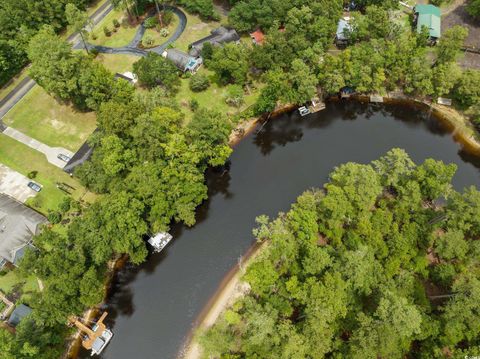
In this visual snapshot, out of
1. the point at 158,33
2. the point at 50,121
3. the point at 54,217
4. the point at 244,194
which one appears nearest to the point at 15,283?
the point at 54,217

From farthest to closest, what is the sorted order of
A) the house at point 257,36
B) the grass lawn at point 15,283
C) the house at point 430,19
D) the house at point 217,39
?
the house at point 257,36
the house at point 430,19
the house at point 217,39
the grass lawn at point 15,283

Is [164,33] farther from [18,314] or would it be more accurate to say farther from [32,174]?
[18,314]

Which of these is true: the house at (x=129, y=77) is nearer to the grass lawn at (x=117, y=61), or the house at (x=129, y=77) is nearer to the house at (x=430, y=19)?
the grass lawn at (x=117, y=61)

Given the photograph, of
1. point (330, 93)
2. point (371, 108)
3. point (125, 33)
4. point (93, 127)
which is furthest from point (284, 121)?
point (125, 33)

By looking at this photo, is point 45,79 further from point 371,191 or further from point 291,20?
point 371,191

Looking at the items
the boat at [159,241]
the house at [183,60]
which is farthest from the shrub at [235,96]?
the boat at [159,241]

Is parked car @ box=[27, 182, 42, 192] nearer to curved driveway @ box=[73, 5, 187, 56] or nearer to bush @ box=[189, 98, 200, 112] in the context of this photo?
bush @ box=[189, 98, 200, 112]
